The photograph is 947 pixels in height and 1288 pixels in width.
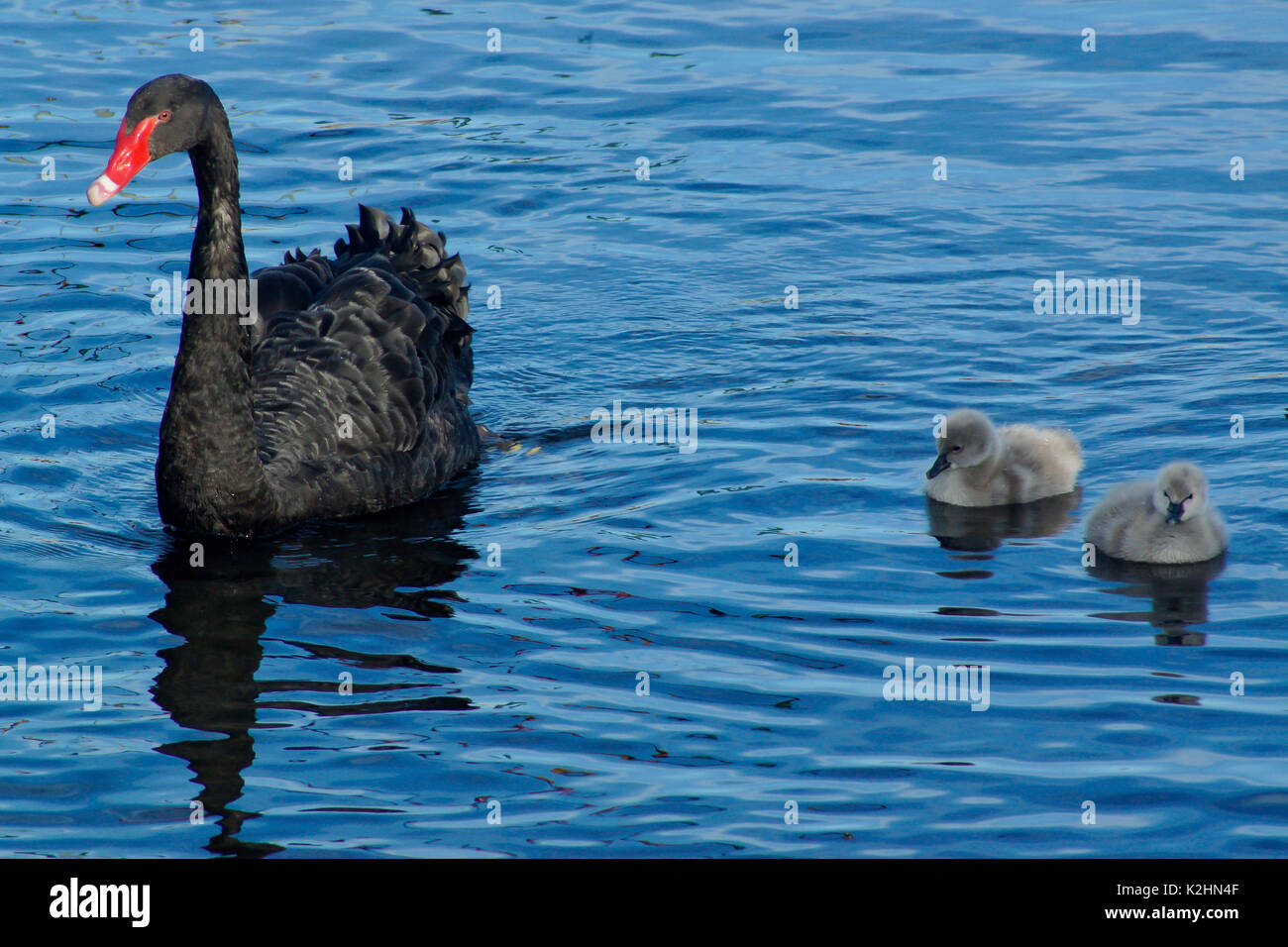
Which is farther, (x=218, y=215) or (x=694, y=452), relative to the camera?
(x=694, y=452)

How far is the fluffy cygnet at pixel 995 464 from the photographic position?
305 inches

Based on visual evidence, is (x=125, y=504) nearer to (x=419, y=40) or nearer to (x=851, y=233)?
(x=851, y=233)

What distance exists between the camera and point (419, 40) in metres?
15.9

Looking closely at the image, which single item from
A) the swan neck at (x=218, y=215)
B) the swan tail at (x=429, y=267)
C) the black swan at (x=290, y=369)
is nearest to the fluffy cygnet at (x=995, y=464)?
the black swan at (x=290, y=369)

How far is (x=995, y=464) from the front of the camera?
7910 millimetres

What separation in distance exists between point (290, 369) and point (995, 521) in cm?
346

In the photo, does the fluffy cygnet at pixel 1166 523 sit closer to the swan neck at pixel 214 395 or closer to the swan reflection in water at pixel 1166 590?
the swan reflection in water at pixel 1166 590

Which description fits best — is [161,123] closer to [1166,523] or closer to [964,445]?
[964,445]

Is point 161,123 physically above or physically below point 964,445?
above

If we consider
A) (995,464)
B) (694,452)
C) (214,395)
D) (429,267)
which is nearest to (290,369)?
(214,395)

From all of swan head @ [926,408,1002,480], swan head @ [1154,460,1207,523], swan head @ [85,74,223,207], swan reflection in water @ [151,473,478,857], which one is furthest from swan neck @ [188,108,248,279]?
swan head @ [1154,460,1207,523]

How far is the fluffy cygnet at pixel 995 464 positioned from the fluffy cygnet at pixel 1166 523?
653 millimetres

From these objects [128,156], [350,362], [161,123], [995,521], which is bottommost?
[995,521]
